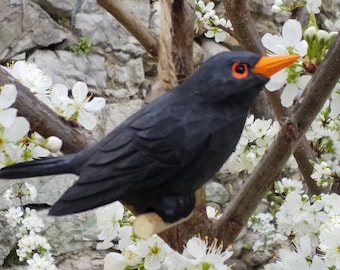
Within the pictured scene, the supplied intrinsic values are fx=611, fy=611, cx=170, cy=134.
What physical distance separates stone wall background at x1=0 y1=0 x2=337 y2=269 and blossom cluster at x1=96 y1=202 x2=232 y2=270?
1.26m

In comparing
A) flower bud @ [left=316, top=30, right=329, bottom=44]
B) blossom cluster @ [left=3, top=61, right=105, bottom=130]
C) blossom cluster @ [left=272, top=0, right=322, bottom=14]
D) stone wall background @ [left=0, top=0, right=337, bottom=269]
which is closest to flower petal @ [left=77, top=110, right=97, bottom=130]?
Result: blossom cluster @ [left=3, top=61, right=105, bottom=130]

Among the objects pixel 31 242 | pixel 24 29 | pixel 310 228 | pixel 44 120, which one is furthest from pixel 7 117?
pixel 24 29

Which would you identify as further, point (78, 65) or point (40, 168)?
point (78, 65)

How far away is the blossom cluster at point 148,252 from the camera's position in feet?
1.73

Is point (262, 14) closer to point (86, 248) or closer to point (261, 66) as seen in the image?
point (86, 248)

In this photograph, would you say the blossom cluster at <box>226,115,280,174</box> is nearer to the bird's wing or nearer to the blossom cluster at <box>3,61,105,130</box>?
the blossom cluster at <box>3,61,105,130</box>

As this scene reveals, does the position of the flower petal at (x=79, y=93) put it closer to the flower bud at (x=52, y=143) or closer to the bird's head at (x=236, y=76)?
the flower bud at (x=52, y=143)

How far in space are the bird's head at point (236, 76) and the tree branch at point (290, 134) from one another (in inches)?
5.3

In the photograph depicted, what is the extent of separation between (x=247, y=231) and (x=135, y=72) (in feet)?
2.46

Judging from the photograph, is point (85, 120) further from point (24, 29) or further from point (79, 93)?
point (24, 29)

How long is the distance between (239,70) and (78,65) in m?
1.74

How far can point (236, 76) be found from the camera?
409 millimetres

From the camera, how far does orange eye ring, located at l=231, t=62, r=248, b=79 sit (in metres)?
0.41

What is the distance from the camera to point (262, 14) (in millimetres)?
2482
